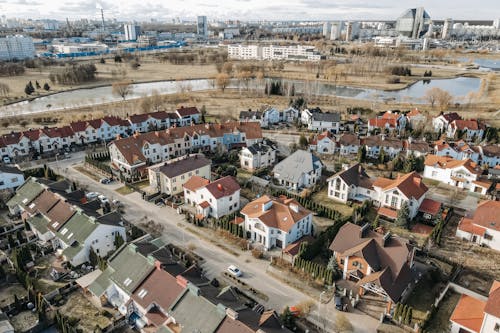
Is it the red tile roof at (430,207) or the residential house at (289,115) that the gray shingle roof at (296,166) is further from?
the residential house at (289,115)

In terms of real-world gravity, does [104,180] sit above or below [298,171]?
below

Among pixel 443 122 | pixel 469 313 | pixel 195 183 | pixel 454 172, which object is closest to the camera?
pixel 469 313

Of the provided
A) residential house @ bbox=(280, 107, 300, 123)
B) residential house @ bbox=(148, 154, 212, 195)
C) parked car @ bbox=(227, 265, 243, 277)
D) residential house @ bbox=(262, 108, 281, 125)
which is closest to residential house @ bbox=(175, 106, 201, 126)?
residential house @ bbox=(262, 108, 281, 125)

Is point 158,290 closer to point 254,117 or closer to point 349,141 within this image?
point 349,141

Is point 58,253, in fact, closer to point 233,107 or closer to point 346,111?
point 233,107

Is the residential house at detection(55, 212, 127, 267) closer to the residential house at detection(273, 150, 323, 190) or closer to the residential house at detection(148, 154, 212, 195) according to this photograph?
the residential house at detection(148, 154, 212, 195)

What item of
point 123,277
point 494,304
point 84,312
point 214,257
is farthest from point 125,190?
point 494,304
